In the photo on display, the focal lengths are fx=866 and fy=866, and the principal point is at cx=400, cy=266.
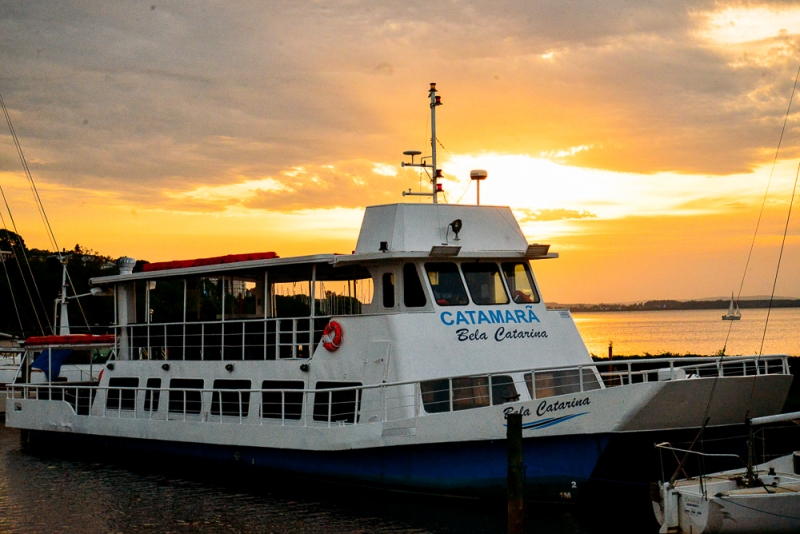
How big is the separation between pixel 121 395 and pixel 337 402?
7.66 meters

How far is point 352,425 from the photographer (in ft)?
52.3

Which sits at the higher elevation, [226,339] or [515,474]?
[226,339]

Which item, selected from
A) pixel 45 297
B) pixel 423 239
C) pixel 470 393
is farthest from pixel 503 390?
pixel 45 297

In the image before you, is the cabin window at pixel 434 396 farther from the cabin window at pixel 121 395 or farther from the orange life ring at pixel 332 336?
the cabin window at pixel 121 395

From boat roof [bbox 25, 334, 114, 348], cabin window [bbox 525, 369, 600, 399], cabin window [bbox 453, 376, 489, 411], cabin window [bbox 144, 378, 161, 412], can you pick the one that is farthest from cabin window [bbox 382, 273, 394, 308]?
boat roof [bbox 25, 334, 114, 348]

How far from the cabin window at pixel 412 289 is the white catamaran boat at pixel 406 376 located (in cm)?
3

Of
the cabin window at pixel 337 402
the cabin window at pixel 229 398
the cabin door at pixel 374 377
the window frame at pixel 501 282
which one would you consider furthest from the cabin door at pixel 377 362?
the cabin window at pixel 229 398

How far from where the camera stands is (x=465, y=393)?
52.9 feet

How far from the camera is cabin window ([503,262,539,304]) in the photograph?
1745cm

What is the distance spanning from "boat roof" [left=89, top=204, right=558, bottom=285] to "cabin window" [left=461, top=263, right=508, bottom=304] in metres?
0.35

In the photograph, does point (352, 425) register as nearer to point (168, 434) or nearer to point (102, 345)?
point (168, 434)

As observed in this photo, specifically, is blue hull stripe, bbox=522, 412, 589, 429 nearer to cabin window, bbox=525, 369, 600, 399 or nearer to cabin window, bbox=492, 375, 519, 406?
cabin window, bbox=492, 375, 519, 406

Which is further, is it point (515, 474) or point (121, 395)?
point (121, 395)

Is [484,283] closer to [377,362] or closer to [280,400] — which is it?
[377,362]
